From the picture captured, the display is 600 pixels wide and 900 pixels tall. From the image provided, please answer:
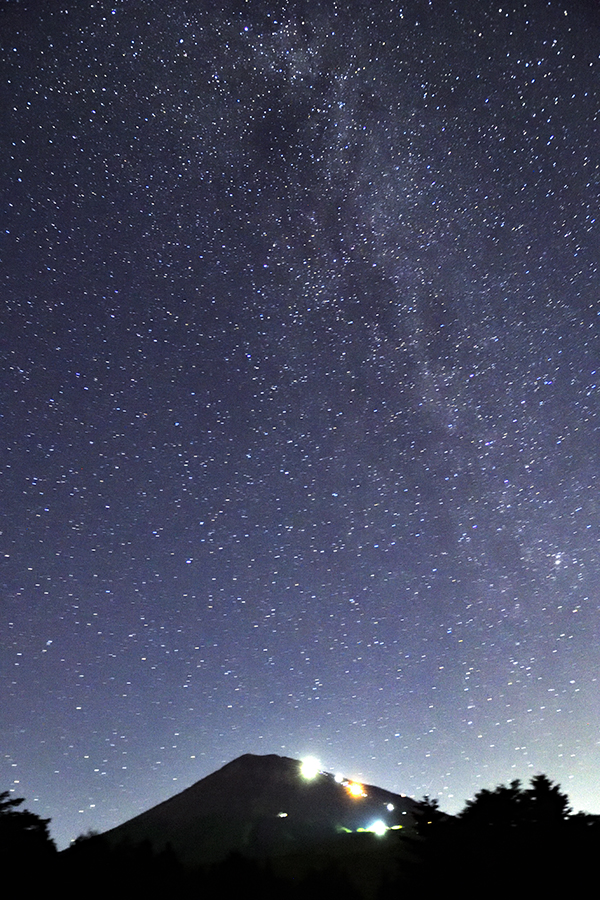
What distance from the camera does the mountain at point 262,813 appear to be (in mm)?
57250

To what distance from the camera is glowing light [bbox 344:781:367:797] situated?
240ft

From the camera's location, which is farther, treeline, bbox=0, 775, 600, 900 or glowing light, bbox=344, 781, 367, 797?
glowing light, bbox=344, 781, 367, 797

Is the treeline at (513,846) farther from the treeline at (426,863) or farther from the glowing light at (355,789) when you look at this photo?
the glowing light at (355,789)

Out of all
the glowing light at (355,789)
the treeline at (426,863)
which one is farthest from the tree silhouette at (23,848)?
the glowing light at (355,789)

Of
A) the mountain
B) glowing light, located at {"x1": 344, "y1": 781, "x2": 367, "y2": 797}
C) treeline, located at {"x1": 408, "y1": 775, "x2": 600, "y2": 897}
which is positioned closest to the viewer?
treeline, located at {"x1": 408, "y1": 775, "x2": 600, "y2": 897}

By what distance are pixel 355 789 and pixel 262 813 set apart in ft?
47.9

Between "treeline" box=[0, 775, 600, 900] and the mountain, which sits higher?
the mountain

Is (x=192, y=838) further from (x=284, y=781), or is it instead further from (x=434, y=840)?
(x=434, y=840)

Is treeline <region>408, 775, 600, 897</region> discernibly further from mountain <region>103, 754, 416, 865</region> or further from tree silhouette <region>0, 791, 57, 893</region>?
mountain <region>103, 754, 416, 865</region>

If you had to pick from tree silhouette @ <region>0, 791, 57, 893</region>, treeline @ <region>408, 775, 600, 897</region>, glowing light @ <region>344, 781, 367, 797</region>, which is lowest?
treeline @ <region>408, 775, 600, 897</region>

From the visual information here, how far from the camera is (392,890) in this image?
2536 cm

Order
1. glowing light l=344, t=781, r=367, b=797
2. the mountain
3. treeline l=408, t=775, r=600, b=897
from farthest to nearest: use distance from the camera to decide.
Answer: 1. glowing light l=344, t=781, r=367, b=797
2. the mountain
3. treeline l=408, t=775, r=600, b=897

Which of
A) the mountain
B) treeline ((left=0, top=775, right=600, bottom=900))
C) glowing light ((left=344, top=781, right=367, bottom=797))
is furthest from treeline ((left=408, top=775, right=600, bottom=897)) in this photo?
glowing light ((left=344, top=781, right=367, bottom=797))

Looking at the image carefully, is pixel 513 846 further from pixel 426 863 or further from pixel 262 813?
pixel 262 813
